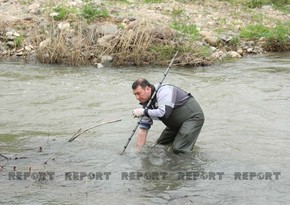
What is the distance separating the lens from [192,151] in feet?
26.5

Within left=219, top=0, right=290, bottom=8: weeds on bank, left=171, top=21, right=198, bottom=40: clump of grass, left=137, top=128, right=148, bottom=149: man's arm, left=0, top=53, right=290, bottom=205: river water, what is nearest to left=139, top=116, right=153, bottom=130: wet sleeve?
left=137, top=128, right=148, bottom=149: man's arm

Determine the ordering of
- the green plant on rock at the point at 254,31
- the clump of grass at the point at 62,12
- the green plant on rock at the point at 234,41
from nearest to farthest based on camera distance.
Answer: the clump of grass at the point at 62,12, the green plant on rock at the point at 234,41, the green plant on rock at the point at 254,31

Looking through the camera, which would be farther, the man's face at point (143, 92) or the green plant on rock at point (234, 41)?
the green plant on rock at point (234, 41)

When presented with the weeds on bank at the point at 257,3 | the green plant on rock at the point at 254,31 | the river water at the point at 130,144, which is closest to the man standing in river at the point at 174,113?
the river water at the point at 130,144

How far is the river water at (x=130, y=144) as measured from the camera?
641 cm

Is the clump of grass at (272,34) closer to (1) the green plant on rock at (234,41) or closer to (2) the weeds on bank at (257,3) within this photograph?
(1) the green plant on rock at (234,41)

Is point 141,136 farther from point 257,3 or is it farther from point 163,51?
point 257,3

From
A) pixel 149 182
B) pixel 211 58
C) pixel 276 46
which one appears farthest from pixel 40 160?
pixel 276 46

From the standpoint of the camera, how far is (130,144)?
8531 millimetres

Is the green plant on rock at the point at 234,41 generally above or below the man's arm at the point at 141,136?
above

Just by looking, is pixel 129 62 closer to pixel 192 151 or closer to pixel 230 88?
pixel 230 88

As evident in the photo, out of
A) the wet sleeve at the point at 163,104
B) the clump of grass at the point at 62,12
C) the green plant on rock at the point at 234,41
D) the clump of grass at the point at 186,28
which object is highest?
Answer: the clump of grass at the point at 62,12

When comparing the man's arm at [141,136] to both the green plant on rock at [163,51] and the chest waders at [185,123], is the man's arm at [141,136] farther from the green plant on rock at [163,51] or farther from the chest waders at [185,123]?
the green plant on rock at [163,51]

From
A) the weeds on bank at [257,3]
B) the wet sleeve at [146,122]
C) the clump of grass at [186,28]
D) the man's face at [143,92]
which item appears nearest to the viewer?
the man's face at [143,92]
